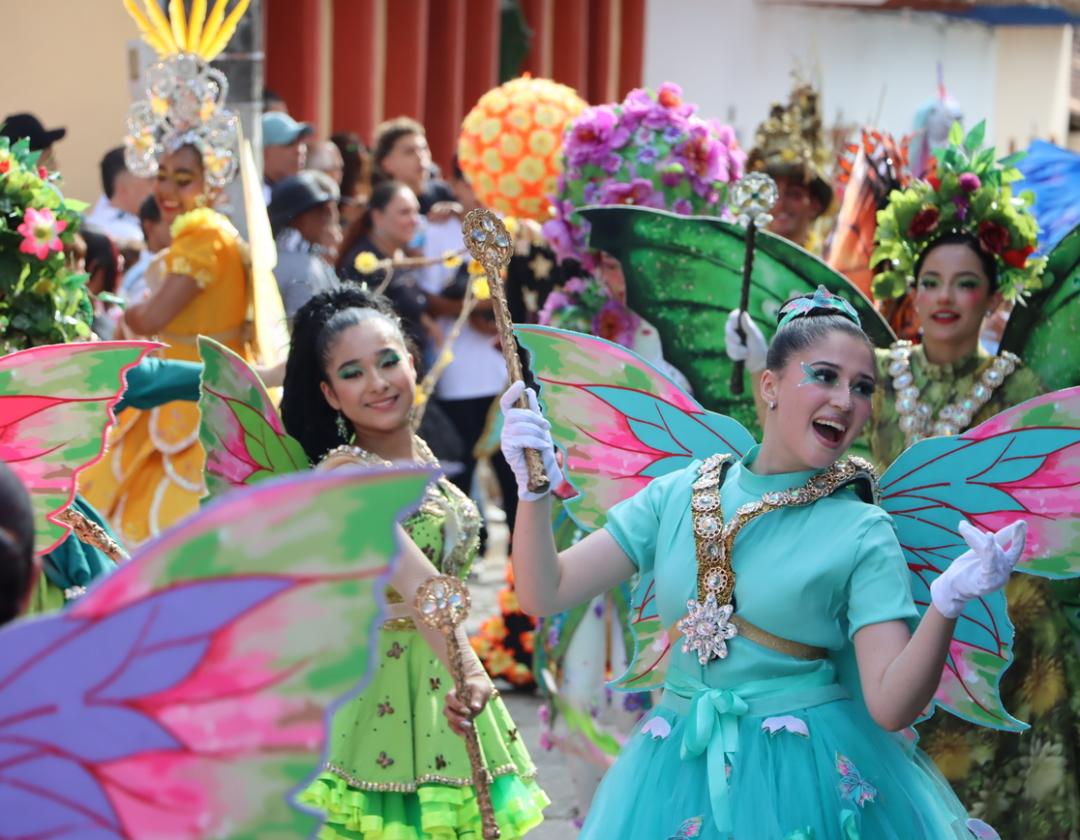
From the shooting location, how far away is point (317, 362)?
404 centimetres

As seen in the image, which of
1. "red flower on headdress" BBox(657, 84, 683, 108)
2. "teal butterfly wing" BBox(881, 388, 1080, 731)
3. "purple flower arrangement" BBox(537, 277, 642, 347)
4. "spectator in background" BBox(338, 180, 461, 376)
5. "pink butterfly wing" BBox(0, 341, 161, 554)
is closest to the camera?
"teal butterfly wing" BBox(881, 388, 1080, 731)

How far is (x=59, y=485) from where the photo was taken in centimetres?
351

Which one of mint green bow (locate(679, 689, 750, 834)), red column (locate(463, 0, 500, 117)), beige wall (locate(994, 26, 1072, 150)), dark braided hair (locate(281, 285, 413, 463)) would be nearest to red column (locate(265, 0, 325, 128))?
red column (locate(463, 0, 500, 117))

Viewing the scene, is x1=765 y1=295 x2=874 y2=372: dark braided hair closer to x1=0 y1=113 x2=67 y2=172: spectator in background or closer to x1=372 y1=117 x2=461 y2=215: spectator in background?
x1=0 y1=113 x2=67 y2=172: spectator in background

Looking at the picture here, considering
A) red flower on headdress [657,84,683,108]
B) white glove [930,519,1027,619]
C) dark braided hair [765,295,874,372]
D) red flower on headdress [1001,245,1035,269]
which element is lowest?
white glove [930,519,1027,619]

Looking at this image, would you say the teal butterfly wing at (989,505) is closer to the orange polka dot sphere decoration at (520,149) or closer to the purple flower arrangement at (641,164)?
the purple flower arrangement at (641,164)

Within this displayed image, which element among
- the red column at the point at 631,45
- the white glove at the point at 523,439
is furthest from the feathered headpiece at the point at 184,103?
the red column at the point at 631,45

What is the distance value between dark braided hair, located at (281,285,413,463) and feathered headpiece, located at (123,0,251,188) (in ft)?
9.56

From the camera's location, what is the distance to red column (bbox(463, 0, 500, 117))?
14.5 meters

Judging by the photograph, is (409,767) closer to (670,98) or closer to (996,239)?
(996,239)

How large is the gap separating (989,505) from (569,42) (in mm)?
13273

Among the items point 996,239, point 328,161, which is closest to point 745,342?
point 996,239

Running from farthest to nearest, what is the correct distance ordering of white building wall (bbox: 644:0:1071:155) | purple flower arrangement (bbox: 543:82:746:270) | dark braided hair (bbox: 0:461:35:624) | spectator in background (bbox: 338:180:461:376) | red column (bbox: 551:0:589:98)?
white building wall (bbox: 644:0:1071:155) < red column (bbox: 551:0:589:98) < spectator in background (bbox: 338:180:461:376) < purple flower arrangement (bbox: 543:82:746:270) < dark braided hair (bbox: 0:461:35:624)

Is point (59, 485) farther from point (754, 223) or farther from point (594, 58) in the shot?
point (594, 58)
